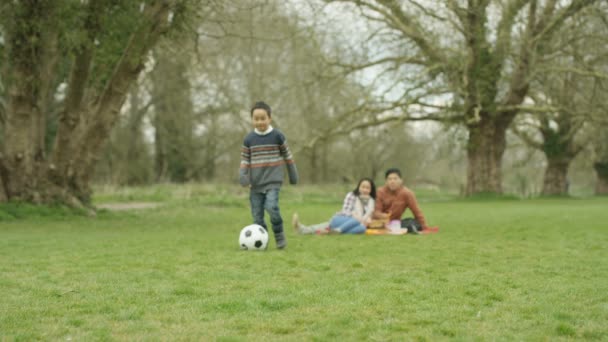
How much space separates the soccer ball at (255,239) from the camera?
927 centimetres

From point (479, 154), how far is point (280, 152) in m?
20.3

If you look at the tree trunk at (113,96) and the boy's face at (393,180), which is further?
the tree trunk at (113,96)

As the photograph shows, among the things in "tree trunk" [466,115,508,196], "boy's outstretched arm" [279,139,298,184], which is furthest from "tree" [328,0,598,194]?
"boy's outstretched arm" [279,139,298,184]

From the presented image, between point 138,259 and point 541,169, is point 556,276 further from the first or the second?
point 541,169

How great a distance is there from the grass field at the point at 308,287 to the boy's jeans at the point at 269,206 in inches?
23.3

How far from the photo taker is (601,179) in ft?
127

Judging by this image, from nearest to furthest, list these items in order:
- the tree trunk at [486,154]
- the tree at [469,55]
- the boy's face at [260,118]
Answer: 1. the boy's face at [260,118]
2. the tree at [469,55]
3. the tree trunk at [486,154]

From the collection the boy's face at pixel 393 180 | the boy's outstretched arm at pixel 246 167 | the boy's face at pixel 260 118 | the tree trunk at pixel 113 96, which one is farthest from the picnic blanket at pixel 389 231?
the tree trunk at pixel 113 96

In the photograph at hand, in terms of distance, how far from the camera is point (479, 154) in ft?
92.4

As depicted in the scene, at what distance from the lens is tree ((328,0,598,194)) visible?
2436cm

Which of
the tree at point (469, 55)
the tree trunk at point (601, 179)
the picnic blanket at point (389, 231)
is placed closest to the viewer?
the picnic blanket at point (389, 231)

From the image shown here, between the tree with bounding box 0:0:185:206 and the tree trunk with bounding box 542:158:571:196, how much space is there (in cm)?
2484

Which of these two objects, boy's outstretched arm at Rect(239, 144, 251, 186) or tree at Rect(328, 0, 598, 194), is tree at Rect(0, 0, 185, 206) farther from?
tree at Rect(328, 0, 598, 194)

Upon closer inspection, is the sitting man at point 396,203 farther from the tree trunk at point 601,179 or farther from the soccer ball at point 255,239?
the tree trunk at point 601,179
